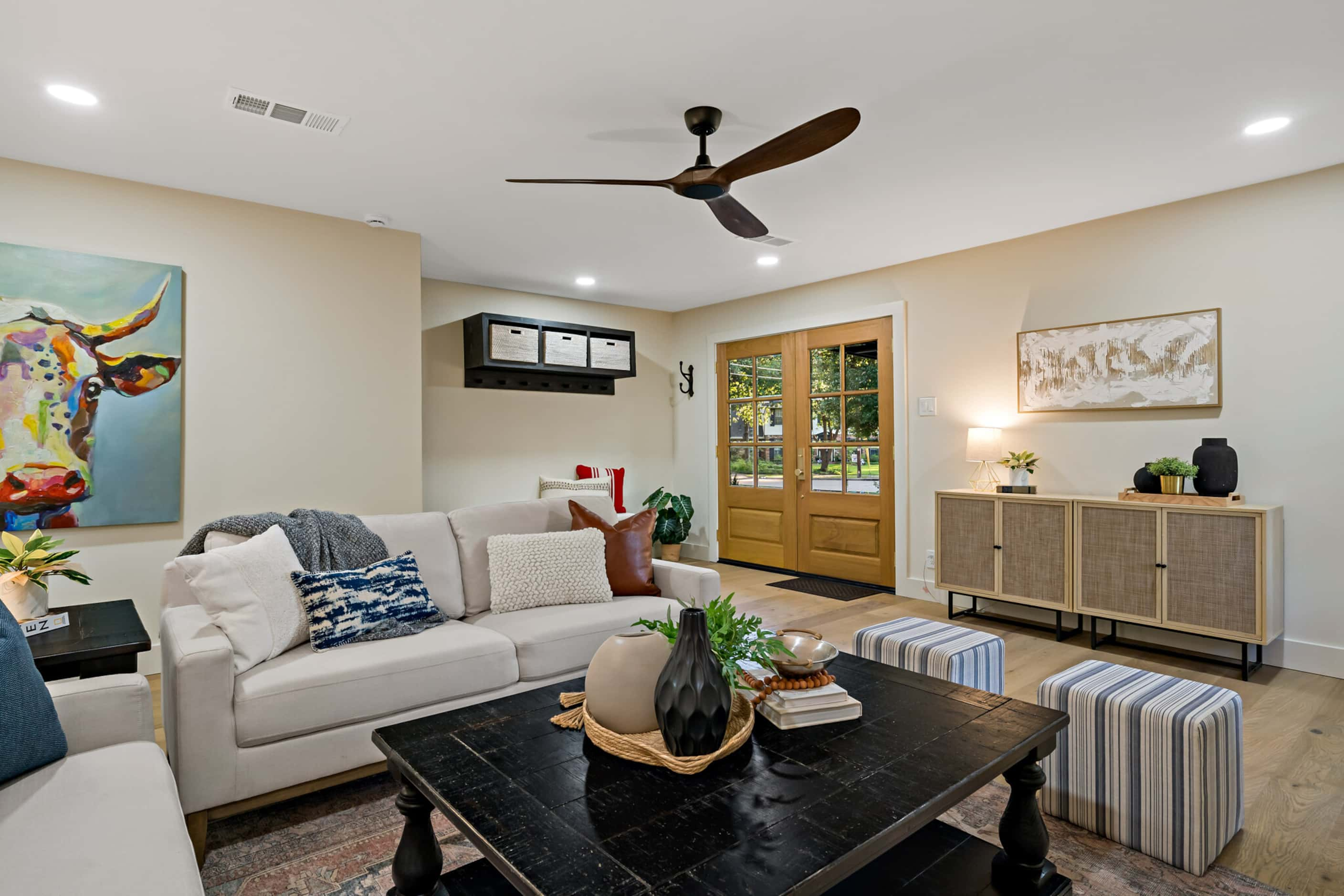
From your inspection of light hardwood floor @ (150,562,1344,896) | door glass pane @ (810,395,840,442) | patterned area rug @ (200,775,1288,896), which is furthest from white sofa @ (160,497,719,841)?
door glass pane @ (810,395,840,442)

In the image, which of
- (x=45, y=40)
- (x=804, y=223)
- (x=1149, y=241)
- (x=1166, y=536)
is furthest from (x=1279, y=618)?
(x=45, y=40)

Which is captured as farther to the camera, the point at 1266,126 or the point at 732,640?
the point at 1266,126

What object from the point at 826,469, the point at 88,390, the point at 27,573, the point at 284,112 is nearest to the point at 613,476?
the point at 826,469

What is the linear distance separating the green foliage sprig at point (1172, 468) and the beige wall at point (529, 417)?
13.1ft

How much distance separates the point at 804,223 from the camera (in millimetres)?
3986

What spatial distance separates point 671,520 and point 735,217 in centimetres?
376

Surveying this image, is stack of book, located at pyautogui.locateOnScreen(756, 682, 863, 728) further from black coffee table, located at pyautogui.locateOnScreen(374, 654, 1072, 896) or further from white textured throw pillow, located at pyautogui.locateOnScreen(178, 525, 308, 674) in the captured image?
white textured throw pillow, located at pyautogui.locateOnScreen(178, 525, 308, 674)

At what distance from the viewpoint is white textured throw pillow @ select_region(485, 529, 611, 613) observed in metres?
2.85

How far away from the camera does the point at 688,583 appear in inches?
122

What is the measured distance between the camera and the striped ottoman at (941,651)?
2436 millimetres

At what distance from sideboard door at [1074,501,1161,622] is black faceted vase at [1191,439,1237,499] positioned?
25 centimetres

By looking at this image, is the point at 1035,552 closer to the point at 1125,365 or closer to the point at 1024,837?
the point at 1125,365

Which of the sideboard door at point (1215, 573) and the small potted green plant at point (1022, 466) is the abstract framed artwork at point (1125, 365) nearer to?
the small potted green plant at point (1022, 466)

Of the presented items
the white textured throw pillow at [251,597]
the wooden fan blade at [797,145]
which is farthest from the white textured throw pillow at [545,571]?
the wooden fan blade at [797,145]
